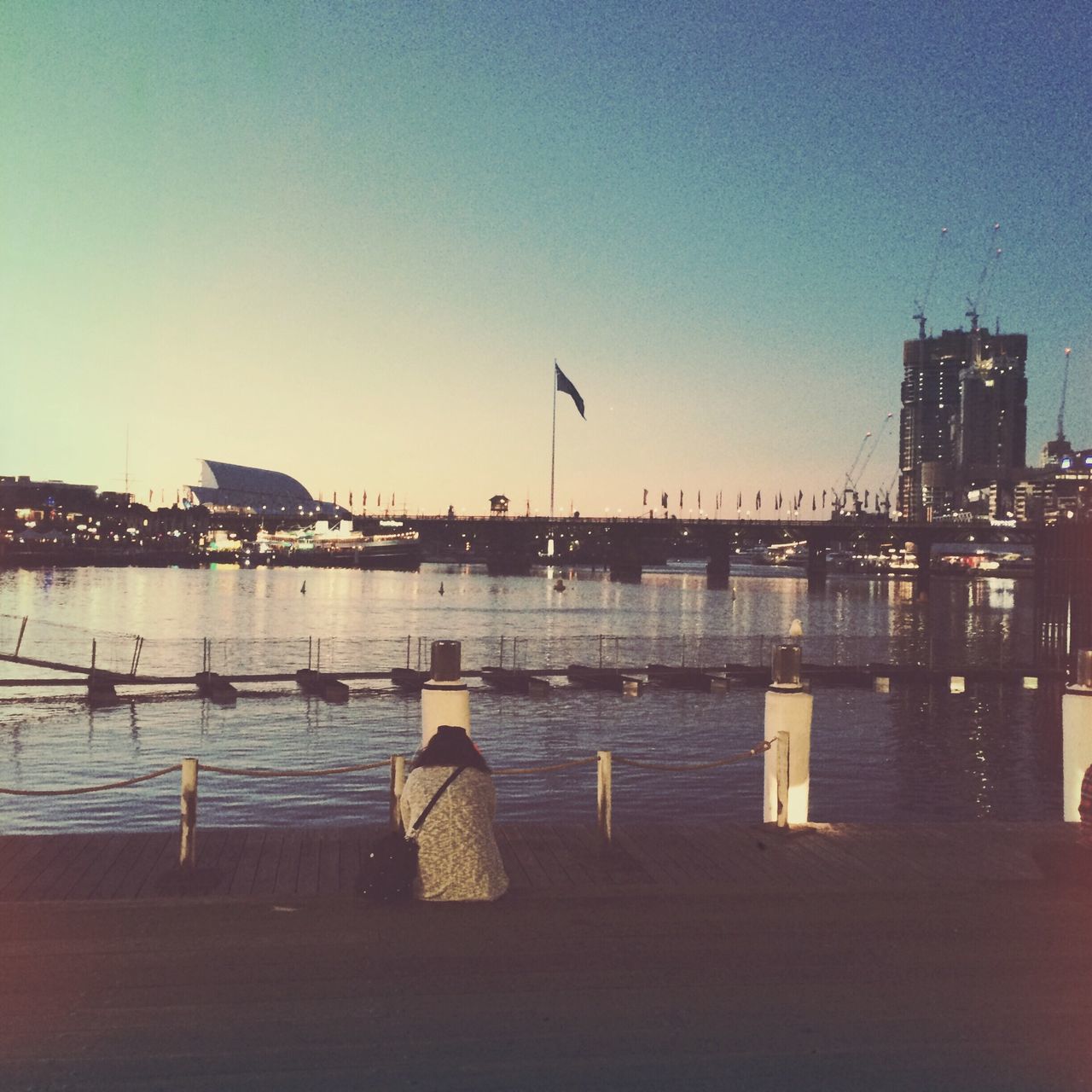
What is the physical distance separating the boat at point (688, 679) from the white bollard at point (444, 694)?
41912 millimetres

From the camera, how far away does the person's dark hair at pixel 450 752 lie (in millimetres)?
10234

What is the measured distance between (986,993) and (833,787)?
26812 mm

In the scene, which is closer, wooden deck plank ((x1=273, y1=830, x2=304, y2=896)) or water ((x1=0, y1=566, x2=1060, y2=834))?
wooden deck plank ((x1=273, y1=830, x2=304, y2=896))

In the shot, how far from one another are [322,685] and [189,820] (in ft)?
132

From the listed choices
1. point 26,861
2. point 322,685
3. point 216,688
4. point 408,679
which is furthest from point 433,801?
point 408,679

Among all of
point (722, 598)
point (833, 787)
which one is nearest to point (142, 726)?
point (833, 787)

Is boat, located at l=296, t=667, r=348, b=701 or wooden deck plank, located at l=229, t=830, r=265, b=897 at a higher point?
wooden deck plank, located at l=229, t=830, r=265, b=897

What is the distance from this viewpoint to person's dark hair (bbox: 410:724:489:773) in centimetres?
1023

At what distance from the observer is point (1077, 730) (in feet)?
49.8

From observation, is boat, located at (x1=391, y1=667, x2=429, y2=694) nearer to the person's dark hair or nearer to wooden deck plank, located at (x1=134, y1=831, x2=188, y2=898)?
wooden deck plank, located at (x1=134, y1=831, x2=188, y2=898)

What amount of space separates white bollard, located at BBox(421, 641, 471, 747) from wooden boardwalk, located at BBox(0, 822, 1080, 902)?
Result: 4.50ft

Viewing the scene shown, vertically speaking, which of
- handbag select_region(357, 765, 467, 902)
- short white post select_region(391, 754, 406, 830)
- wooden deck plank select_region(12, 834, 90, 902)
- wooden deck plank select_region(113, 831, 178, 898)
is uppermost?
short white post select_region(391, 754, 406, 830)

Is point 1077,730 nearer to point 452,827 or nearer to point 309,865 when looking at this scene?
point 452,827

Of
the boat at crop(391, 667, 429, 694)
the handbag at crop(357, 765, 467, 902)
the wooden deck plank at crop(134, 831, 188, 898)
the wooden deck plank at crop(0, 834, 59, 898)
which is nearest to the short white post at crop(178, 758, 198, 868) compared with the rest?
the wooden deck plank at crop(134, 831, 188, 898)
